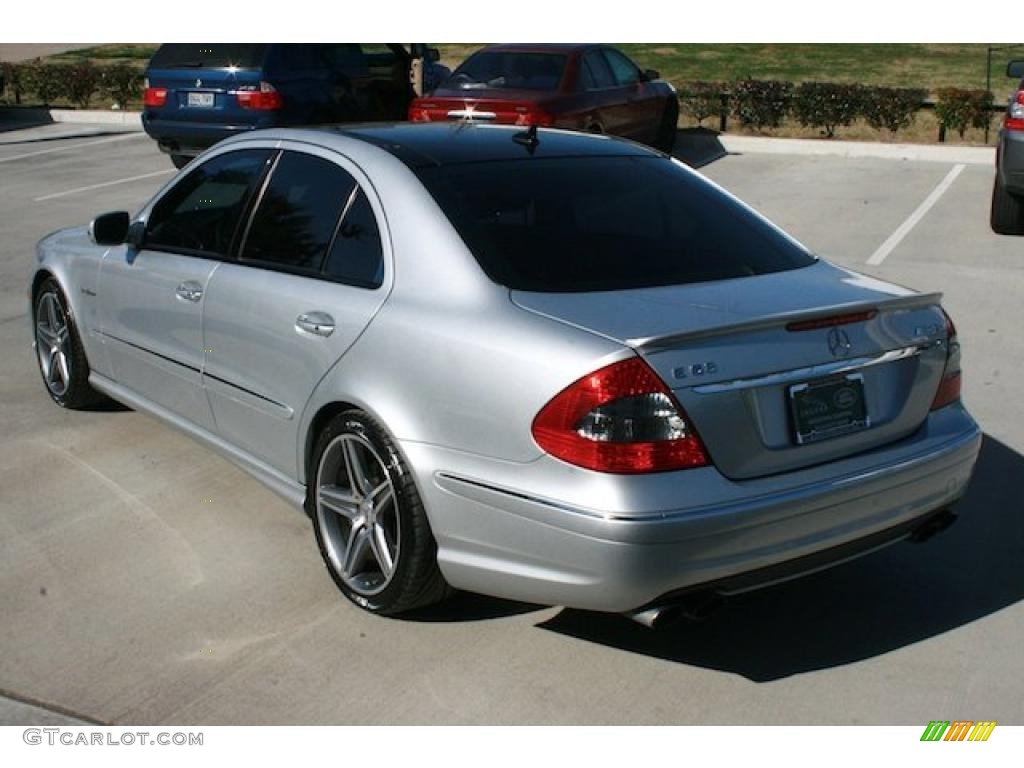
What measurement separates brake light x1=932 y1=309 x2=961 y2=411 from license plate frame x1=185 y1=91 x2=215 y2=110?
10.9 meters

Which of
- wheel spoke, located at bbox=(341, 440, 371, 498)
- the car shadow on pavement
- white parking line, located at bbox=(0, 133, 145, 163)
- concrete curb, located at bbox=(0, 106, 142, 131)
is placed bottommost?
the car shadow on pavement

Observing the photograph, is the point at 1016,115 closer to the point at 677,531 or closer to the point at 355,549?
the point at 355,549

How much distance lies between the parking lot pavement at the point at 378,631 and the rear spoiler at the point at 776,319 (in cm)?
103

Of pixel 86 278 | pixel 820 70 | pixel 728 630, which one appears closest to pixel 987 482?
pixel 728 630

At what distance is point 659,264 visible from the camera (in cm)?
448

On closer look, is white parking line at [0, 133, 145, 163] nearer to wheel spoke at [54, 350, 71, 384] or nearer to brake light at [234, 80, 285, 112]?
brake light at [234, 80, 285, 112]

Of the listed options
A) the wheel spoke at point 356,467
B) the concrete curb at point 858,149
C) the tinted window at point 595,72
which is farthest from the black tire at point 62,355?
the concrete curb at point 858,149

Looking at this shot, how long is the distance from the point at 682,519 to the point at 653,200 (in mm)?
1560

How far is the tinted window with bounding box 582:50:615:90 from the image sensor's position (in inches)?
570

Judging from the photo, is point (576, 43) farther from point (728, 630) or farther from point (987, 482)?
point (728, 630)

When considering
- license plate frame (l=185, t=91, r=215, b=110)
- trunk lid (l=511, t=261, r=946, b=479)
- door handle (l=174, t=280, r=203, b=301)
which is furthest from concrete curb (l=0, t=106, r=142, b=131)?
trunk lid (l=511, t=261, r=946, b=479)

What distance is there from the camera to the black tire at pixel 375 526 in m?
4.20

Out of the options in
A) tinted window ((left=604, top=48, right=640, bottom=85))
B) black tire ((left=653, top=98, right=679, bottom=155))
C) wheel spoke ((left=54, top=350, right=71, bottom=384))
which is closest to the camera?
wheel spoke ((left=54, top=350, right=71, bottom=384))

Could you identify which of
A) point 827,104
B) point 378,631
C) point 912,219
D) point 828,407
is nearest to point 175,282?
point 378,631
